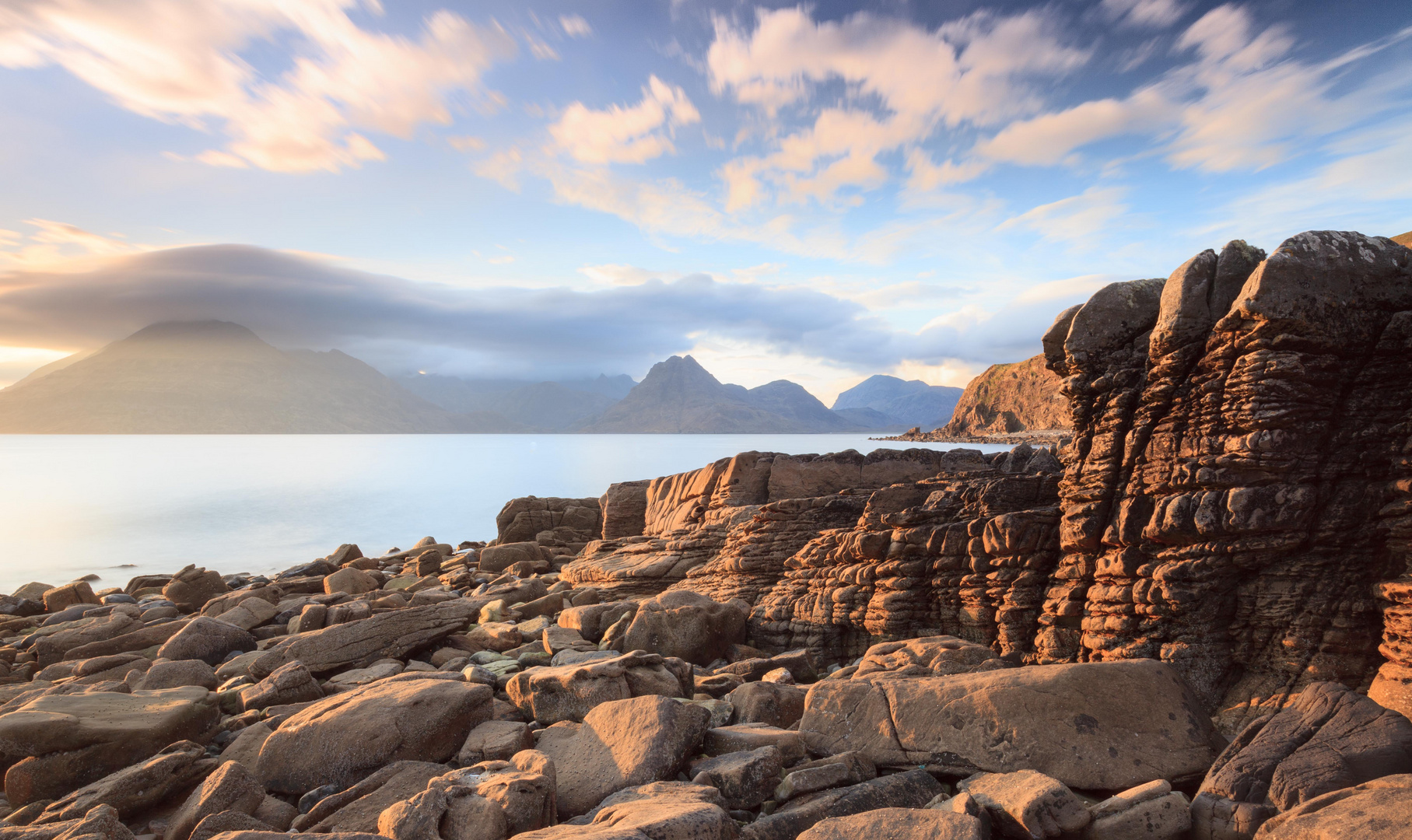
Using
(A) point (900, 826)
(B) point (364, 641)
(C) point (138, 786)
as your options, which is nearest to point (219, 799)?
(C) point (138, 786)

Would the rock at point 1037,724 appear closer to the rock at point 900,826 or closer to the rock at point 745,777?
the rock at point 745,777

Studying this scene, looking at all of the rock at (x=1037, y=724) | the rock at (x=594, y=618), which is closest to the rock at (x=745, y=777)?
the rock at (x=1037, y=724)

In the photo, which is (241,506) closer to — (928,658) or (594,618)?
(594,618)

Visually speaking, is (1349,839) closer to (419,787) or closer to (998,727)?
(998,727)

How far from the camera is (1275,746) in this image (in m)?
5.54

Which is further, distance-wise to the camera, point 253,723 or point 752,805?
point 253,723

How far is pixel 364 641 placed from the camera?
11.0 meters

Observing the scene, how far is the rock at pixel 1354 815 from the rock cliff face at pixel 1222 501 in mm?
2656

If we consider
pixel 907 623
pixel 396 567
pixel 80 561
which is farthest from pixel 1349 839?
pixel 80 561

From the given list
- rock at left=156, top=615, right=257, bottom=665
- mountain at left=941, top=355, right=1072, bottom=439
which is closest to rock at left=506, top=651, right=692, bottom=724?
rock at left=156, top=615, right=257, bottom=665

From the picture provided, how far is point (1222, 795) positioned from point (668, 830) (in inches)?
173

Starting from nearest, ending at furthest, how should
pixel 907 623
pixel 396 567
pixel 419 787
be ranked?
pixel 419 787
pixel 907 623
pixel 396 567

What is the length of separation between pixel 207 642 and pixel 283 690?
462 cm

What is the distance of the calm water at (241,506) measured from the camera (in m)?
35.0
